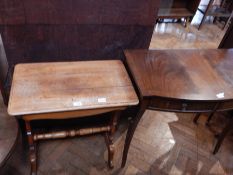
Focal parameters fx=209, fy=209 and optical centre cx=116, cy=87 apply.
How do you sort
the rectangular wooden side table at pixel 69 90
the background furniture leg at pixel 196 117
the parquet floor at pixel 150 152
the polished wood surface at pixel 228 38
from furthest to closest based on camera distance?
the background furniture leg at pixel 196 117 < the polished wood surface at pixel 228 38 < the parquet floor at pixel 150 152 < the rectangular wooden side table at pixel 69 90

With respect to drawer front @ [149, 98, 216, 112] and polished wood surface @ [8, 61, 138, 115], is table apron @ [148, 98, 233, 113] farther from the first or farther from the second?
polished wood surface @ [8, 61, 138, 115]

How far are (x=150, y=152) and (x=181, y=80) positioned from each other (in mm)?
702

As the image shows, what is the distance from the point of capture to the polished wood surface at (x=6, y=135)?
0.98 m

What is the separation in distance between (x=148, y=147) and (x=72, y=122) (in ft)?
2.02

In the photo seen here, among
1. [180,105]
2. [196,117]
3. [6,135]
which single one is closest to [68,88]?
[6,135]

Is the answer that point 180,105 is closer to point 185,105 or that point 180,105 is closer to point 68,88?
point 185,105

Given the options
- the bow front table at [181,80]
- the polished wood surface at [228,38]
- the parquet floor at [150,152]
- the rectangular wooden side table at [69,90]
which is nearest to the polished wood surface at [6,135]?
the rectangular wooden side table at [69,90]

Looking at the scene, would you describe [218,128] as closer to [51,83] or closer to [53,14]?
[51,83]

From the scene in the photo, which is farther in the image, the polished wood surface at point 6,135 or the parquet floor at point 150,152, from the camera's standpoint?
the parquet floor at point 150,152

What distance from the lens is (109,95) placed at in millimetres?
1067

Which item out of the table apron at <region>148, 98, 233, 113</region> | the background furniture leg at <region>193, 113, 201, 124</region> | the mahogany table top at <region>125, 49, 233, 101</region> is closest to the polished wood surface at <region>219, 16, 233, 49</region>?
the mahogany table top at <region>125, 49, 233, 101</region>

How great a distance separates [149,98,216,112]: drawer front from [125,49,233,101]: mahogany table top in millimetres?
40

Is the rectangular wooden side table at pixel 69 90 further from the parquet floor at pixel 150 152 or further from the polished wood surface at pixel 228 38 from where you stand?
the polished wood surface at pixel 228 38

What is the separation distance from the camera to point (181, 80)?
3.63ft
